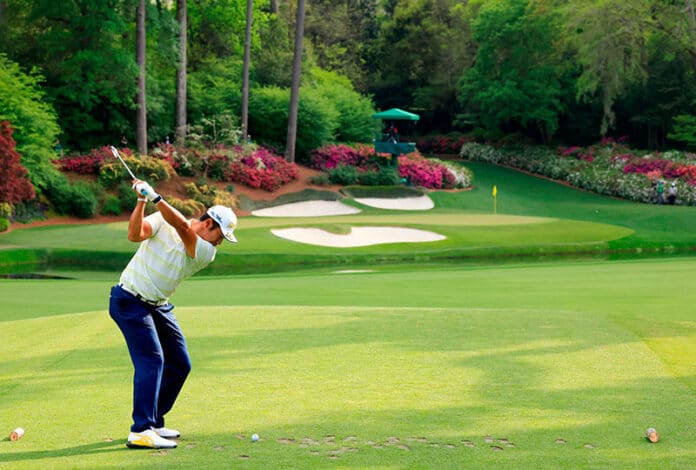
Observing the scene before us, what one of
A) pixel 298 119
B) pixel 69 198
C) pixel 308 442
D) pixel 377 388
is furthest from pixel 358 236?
pixel 308 442

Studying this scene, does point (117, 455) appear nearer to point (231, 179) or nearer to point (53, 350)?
point (53, 350)

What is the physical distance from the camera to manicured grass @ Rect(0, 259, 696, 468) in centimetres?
605

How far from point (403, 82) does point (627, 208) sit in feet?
103

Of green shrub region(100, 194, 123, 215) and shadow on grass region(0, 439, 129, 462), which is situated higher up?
shadow on grass region(0, 439, 129, 462)

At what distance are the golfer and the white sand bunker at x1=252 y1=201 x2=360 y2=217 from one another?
31.0 meters

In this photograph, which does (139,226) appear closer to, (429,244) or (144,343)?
(144,343)

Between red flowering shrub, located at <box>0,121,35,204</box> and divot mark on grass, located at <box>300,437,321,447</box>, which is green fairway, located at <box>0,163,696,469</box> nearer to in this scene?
divot mark on grass, located at <box>300,437,321,447</box>

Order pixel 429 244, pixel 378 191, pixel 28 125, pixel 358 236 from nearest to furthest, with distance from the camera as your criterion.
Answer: pixel 429 244 < pixel 358 236 < pixel 28 125 < pixel 378 191

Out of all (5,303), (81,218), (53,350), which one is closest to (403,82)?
(81,218)

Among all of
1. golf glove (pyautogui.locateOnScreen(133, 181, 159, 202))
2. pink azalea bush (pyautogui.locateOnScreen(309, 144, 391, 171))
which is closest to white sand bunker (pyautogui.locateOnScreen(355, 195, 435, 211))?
pink azalea bush (pyautogui.locateOnScreen(309, 144, 391, 171))

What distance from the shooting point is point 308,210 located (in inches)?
1523

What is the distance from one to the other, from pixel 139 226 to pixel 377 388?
9.86 feet

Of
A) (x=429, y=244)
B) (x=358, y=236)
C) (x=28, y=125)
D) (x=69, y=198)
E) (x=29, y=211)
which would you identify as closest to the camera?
(x=429, y=244)

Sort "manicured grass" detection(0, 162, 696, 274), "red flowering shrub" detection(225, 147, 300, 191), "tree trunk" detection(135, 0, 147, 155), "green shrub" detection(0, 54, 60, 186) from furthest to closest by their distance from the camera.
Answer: "red flowering shrub" detection(225, 147, 300, 191) → "tree trunk" detection(135, 0, 147, 155) → "green shrub" detection(0, 54, 60, 186) → "manicured grass" detection(0, 162, 696, 274)
